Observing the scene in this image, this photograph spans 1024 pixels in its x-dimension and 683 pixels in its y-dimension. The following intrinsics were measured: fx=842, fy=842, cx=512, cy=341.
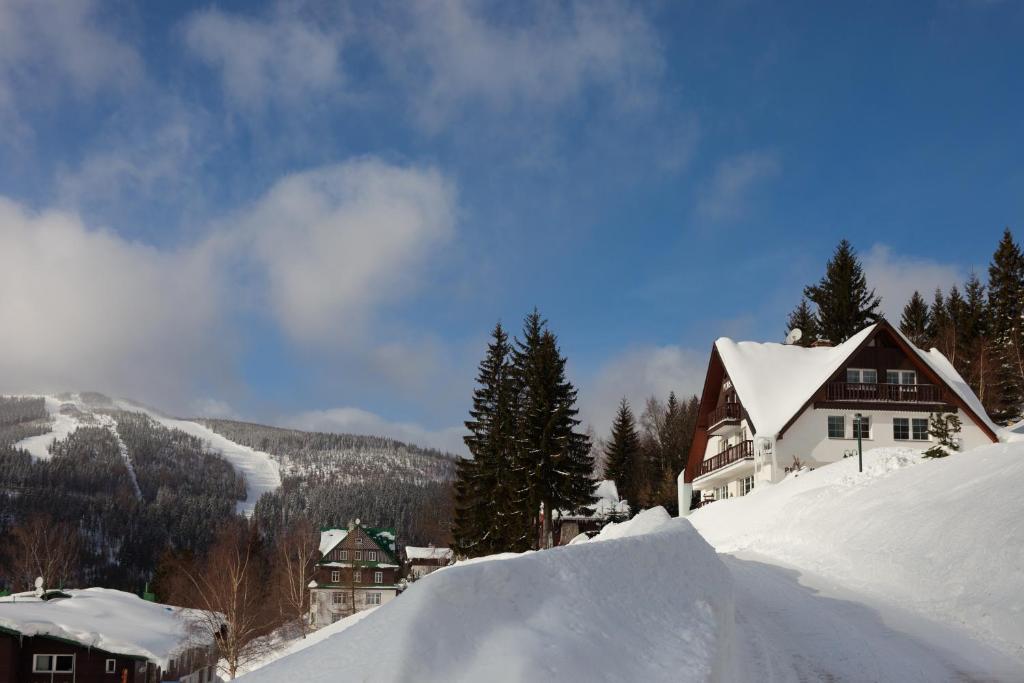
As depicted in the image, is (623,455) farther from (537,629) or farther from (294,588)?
(537,629)

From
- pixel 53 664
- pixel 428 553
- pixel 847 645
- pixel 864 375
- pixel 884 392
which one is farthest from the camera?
pixel 428 553

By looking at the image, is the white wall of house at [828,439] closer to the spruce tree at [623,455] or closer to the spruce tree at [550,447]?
the spruce tree at [550,447]

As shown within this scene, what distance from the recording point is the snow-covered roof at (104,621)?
42094 millimetres

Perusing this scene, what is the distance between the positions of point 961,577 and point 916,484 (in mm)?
9087

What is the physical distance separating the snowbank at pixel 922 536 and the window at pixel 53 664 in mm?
32704


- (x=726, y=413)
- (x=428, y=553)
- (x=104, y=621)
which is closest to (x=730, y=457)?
(x=726, y=413)

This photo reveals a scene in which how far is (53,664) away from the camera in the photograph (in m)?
42.1

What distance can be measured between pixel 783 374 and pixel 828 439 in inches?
212

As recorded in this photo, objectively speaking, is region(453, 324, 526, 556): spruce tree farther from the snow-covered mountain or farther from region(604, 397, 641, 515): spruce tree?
region(604, 397, 641, 515): spruce tree

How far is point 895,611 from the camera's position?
16.0 metres

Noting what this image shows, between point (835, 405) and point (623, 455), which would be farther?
point (623, 455)

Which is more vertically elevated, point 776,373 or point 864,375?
point 776,373

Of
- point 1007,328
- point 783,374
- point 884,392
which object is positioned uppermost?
point 1007,328

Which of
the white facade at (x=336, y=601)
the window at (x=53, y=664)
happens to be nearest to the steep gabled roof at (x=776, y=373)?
the window at (x=53, y=664)
